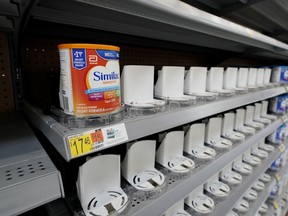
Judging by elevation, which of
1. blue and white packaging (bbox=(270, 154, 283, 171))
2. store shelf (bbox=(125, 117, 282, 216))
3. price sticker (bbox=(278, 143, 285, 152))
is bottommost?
blue and white packaging (bbox=(270, 154, 283, 171))

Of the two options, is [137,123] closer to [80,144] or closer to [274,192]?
[80,144]

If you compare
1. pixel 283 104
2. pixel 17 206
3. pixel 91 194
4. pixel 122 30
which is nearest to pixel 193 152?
pixel 91 194

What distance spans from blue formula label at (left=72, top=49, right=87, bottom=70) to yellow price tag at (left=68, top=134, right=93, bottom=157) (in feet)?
0.52

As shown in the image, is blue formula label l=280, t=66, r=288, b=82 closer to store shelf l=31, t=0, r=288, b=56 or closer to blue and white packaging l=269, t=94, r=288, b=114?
blue and white packaging l=269, t=94, r=288, b=114

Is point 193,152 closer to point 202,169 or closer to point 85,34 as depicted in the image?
point 202,169

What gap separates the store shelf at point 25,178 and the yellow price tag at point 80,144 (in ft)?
0.18

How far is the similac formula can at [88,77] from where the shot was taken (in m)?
0.42

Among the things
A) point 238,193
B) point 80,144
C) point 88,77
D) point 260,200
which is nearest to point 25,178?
point 80,144

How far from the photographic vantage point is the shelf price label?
0.40m

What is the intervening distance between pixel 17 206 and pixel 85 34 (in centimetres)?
74

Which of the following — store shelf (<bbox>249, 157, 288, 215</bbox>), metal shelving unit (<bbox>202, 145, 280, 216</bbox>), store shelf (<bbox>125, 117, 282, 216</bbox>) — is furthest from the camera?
store shelf (<bbox>249, 157, 288, 215</bbox>)

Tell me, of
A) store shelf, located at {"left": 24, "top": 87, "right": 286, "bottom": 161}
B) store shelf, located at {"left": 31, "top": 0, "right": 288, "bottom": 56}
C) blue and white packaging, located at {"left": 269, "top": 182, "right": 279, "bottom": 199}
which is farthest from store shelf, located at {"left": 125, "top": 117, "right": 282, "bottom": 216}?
blue and white packaging, located at {"left": 269, "top": 182, "right": 279, "bottom": 199}

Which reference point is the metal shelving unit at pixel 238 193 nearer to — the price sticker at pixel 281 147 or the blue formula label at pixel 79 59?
the price sticker at pixel 281 147

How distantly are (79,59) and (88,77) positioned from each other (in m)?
0.04
